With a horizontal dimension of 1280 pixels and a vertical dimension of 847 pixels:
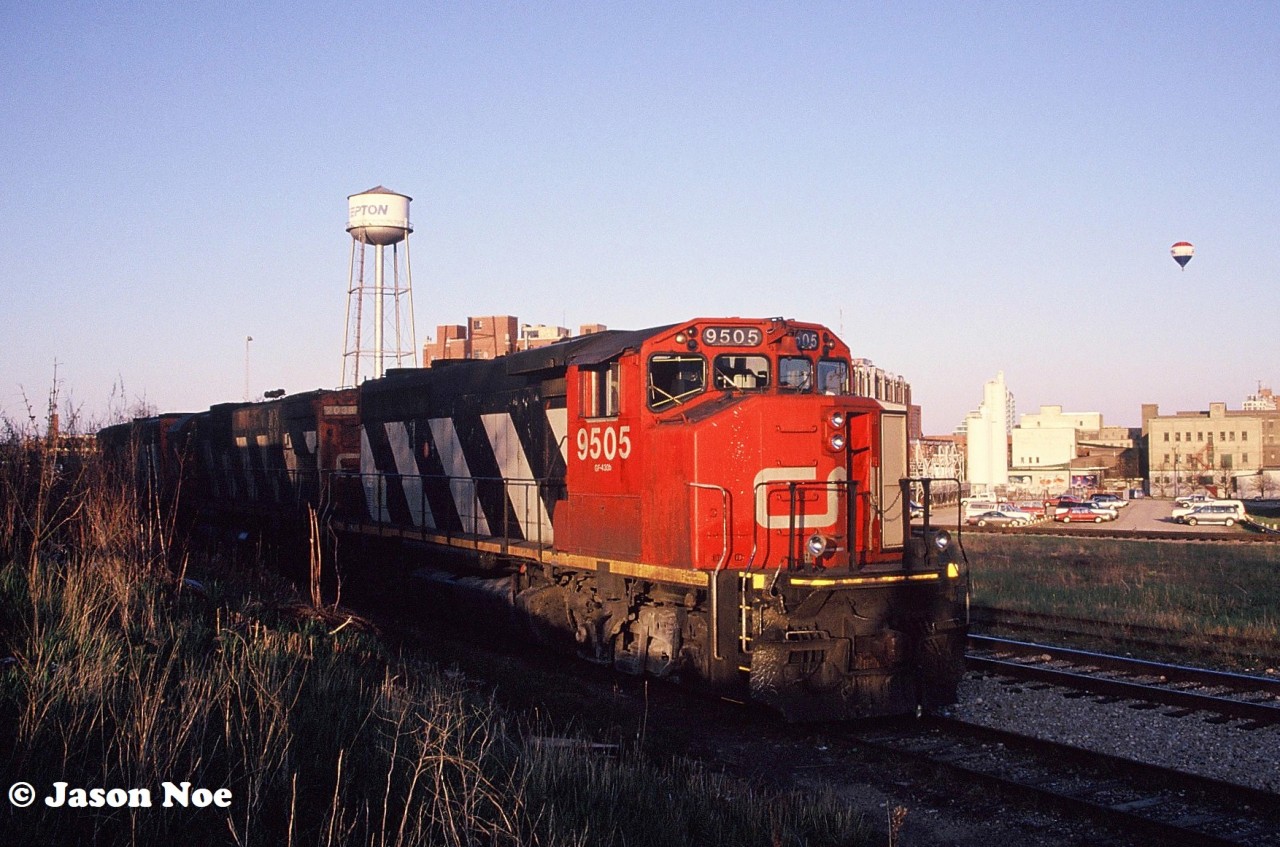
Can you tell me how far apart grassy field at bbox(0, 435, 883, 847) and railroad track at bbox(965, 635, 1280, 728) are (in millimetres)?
4462

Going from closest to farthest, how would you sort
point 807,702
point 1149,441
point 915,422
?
point 807,702 < point 915,422 < point 1149,441

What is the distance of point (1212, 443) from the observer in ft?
312

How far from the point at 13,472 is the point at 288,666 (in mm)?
5573

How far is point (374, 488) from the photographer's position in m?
16.9

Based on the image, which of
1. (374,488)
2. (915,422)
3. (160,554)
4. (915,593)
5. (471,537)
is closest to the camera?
(915,593)

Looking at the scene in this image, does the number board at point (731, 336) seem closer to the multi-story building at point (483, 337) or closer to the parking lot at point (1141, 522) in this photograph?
the parking lot at point (1141, 522)

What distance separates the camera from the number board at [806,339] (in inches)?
401

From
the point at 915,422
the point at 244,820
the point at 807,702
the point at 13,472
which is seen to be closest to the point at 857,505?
the point at 807,702

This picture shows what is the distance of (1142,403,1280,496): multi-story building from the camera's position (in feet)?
310

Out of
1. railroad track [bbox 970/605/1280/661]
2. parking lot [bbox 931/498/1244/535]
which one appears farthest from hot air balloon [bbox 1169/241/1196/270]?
railroad track [bbox 970/605/1280/661]

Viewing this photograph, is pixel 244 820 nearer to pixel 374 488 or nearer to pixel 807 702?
pixel 807 702

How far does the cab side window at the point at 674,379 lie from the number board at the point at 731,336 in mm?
Answer: 207

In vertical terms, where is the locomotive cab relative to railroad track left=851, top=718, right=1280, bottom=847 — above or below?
above

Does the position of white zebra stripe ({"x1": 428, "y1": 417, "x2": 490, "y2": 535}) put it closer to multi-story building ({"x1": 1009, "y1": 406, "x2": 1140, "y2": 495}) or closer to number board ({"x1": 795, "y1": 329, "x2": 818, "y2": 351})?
number board ({"x1": 795, "y1": 329, "x2": 818, "y2": 351})
